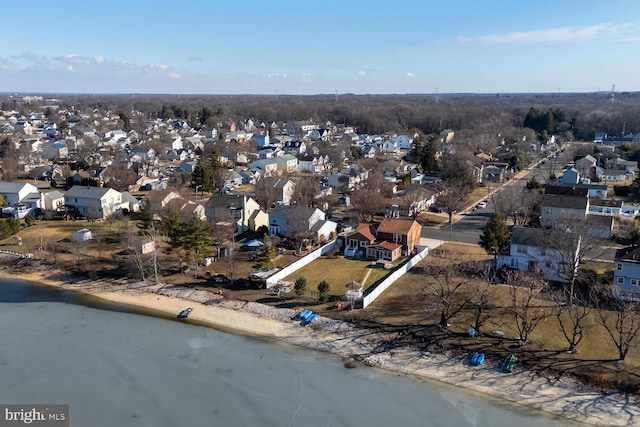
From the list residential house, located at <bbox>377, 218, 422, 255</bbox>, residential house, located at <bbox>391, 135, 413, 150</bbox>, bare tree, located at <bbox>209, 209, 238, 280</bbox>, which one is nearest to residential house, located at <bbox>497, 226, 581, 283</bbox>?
residential house, located at <bbox>377, 218, 422, 255</bbox>

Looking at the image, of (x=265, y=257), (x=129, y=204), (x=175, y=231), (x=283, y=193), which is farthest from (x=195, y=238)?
(x=283, y=193)

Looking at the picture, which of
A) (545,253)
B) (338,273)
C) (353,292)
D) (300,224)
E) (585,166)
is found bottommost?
(338,273)

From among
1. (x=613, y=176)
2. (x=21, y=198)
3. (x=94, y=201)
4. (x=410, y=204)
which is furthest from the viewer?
(x=613, y=176)

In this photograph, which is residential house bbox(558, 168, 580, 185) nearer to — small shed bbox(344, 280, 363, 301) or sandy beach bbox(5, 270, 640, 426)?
small shed bbox(344, 280, 363, 301)

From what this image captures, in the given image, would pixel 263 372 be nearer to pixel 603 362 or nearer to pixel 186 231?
pixel 186 231

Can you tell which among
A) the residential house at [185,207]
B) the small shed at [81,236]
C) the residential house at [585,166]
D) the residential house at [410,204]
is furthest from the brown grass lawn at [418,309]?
the residential house at [585,166]

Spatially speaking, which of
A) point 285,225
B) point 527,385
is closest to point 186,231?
point 285,225

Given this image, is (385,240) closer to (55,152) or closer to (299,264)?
(299,264)
